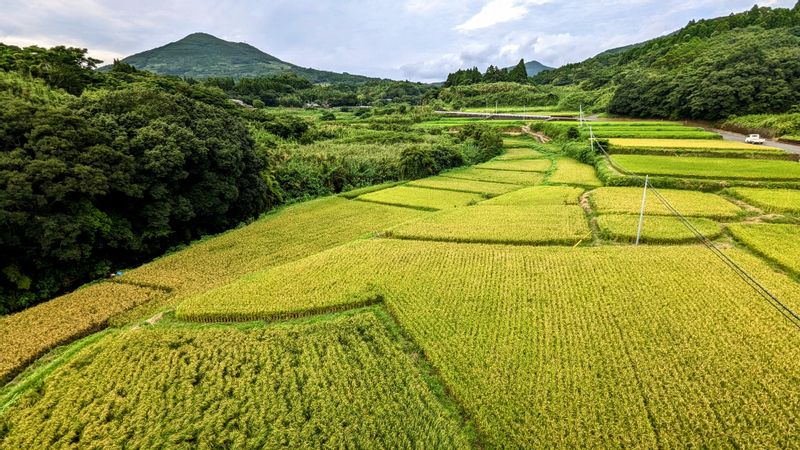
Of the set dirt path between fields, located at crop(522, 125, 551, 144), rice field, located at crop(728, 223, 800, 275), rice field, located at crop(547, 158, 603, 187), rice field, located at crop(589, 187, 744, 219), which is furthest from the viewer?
dirt path between fields, located at crop(522, 125, 551, 144)

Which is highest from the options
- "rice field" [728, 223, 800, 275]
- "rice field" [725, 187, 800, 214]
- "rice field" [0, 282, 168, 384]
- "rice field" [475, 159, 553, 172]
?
"rice field" [0, 282, 168, 384]

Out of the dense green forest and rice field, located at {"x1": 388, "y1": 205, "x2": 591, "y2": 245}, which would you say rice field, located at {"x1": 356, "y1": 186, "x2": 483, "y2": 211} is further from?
the dense green forest

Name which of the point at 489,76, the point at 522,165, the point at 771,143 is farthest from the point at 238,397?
the point at 489,76

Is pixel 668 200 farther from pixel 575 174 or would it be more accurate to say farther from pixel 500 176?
pixel 500 176

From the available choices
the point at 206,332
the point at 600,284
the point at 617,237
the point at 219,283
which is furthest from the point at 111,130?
the point at 617,237

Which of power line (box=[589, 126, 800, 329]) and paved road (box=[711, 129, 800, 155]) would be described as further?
paved road (box=[711, 129, 800, 155])

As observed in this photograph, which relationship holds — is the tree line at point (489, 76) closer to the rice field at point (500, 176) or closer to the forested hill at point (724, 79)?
the forested hill at point (724, 79)

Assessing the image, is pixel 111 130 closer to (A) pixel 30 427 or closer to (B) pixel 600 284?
(A) pixel 30 427

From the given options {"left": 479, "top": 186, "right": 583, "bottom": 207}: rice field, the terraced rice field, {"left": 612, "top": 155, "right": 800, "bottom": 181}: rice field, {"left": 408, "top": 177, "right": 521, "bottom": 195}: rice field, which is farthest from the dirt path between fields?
{"left": 479, "top": 186, "right": 583, "bottom": 207}: rice field
